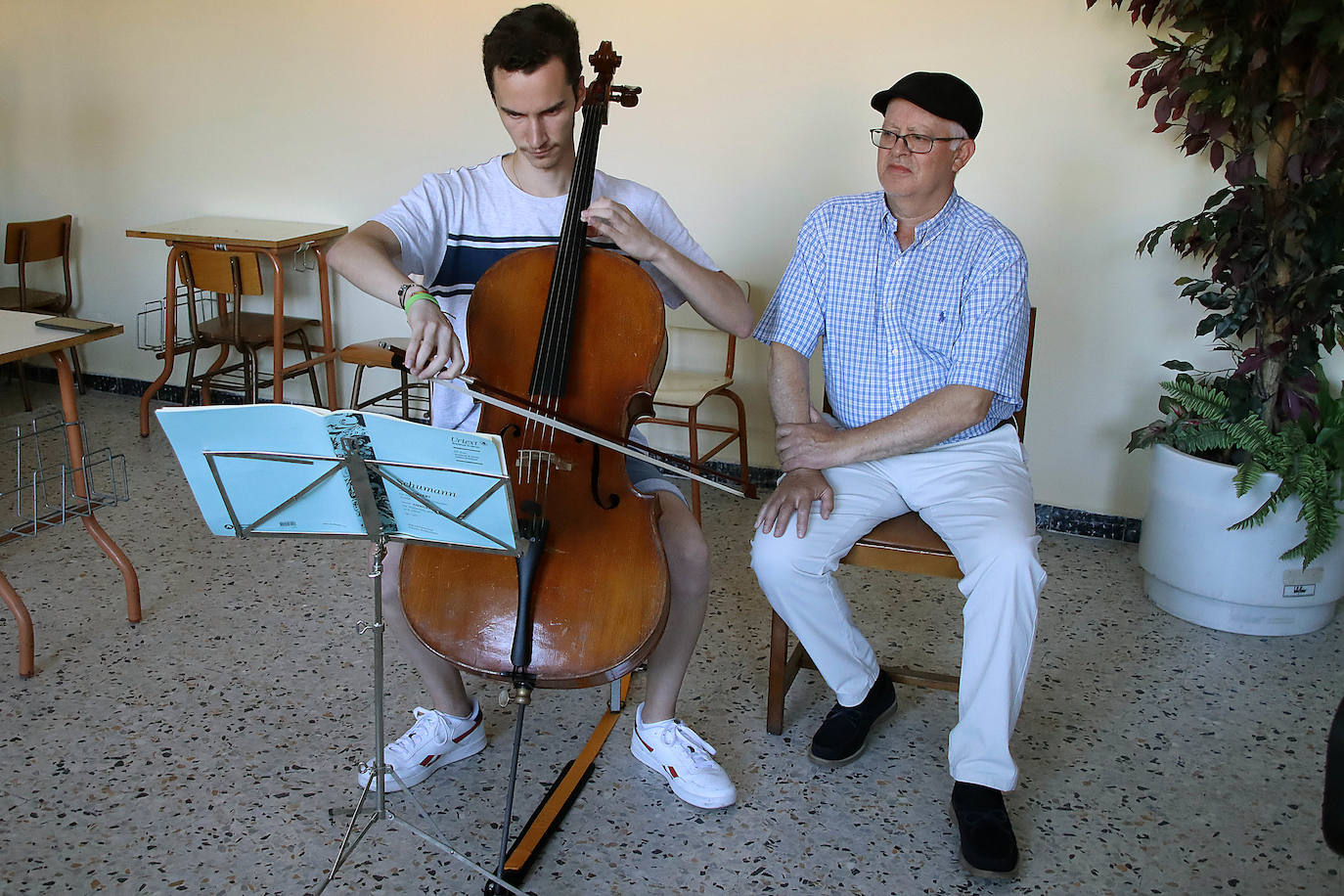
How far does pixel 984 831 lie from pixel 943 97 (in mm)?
1251

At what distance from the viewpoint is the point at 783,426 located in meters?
2.11

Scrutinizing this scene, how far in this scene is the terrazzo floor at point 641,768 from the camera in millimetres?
1736

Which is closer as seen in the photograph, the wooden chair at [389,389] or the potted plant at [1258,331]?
the potted plant at [1258,331]

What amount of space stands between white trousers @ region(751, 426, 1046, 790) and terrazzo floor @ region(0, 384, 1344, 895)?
181 millimetres

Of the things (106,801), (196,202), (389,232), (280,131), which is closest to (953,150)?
(389,232)

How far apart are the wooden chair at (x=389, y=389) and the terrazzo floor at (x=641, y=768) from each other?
0.83 meters

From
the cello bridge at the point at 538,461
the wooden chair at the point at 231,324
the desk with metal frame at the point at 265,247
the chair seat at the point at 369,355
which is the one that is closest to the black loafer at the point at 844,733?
the cello bridge at the point at 538,461

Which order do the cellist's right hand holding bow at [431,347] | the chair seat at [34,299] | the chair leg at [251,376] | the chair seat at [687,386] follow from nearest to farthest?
the cellist's right hand holding bow at [431,347], the chair seat at [687,386], the chair leg at [251,376], the chair seat at [34,299]

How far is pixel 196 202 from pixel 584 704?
113 inches

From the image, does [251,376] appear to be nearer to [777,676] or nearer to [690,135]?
[690,135]

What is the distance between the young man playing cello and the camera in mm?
1738

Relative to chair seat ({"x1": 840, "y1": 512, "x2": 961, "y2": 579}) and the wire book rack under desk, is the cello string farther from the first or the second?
the wire book rack under desk

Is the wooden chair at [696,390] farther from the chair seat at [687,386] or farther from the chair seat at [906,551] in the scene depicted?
the chair seat at [906,551]

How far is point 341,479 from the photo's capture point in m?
1.37
